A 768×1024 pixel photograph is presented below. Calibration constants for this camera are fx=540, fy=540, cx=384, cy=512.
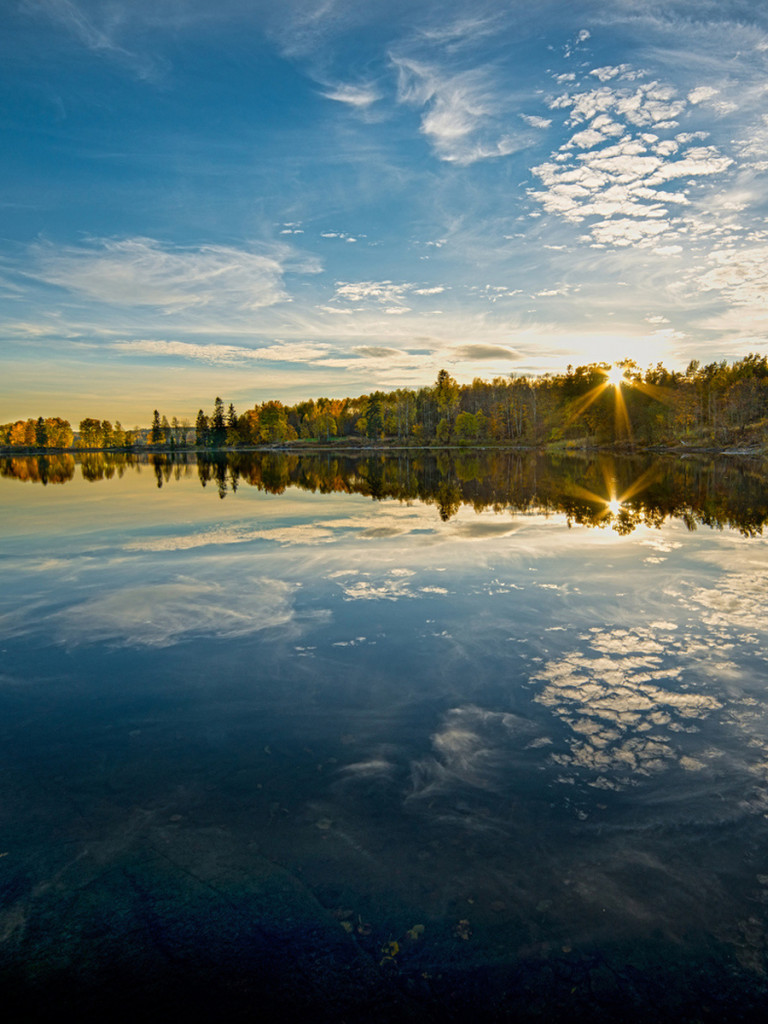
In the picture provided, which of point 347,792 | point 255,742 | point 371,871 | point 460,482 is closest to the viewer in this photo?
point 371,871

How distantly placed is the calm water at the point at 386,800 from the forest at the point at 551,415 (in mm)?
84773

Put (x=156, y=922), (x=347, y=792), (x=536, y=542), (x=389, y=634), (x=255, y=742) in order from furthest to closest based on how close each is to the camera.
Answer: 1. (x=536, y=542)
2. (x=389, y=634)
3. (x=255, y=742)
4. (x=347, y=792)
5. (x=156, y=922)

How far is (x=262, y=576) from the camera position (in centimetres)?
1287

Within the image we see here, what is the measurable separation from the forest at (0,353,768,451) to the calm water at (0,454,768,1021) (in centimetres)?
8477

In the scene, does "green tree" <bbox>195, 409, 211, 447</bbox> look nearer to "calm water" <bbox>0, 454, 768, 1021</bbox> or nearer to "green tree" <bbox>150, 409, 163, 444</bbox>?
"green tree" <bbox>150, 409, 163, 444</bbox>

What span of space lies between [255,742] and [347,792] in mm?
1366

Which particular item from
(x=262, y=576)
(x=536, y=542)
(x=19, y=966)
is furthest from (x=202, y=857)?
(x=536, y=542)

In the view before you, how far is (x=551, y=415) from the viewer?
127m

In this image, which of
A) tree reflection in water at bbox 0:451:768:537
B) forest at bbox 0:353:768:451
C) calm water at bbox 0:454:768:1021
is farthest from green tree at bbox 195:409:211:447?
calm water at bbox 0:454:768:1021

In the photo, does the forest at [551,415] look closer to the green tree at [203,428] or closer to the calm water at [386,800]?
the green tree at [203,428]

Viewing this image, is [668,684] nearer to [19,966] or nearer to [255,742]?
[255,742]

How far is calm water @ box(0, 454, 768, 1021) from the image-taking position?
3490mm

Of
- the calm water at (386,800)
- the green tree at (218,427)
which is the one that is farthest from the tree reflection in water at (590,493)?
the green tree at (218,427)

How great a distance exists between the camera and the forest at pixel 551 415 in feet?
333
